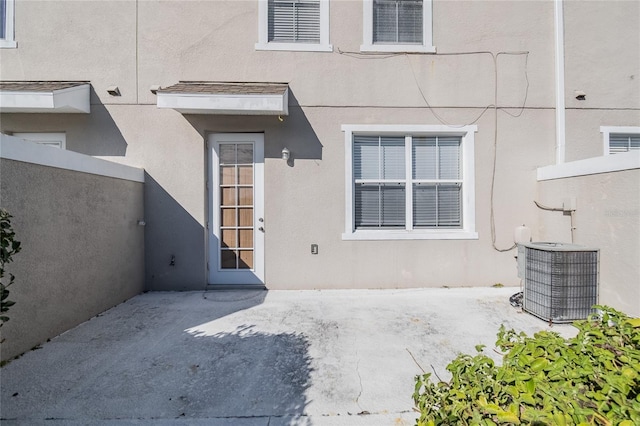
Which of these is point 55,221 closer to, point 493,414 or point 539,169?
point 493,414

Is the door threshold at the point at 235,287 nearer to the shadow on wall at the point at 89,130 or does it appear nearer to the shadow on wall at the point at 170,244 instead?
the shadow on wall at the point at 170,244

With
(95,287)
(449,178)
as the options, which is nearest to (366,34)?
(449,178)

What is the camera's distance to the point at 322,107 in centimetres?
562

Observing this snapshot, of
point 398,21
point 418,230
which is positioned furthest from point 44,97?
point 418,230

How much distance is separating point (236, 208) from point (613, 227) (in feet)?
19.9

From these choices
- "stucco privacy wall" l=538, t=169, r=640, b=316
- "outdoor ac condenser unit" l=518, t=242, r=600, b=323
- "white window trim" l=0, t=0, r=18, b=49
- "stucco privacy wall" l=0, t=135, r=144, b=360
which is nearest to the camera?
"stucco privacy wall" l=0, t=135, r=144, b=360

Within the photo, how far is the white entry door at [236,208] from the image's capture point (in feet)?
18.7

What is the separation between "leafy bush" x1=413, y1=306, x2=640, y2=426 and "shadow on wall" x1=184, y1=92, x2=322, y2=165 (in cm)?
465

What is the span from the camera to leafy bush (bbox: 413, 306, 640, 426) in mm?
1048

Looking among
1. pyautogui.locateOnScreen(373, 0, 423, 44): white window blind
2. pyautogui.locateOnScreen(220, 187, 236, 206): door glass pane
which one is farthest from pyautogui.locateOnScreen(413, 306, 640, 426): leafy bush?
pyautogui.locateOnScreen(373, 0, 423, 44): white window blind

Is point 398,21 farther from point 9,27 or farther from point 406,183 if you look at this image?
point 9,27

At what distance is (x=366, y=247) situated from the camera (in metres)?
→ 5.62

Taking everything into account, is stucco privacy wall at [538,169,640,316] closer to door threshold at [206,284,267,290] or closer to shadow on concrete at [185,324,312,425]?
shadow on concrete at [185,324,312,425]

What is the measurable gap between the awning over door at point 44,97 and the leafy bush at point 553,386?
21.9ft
